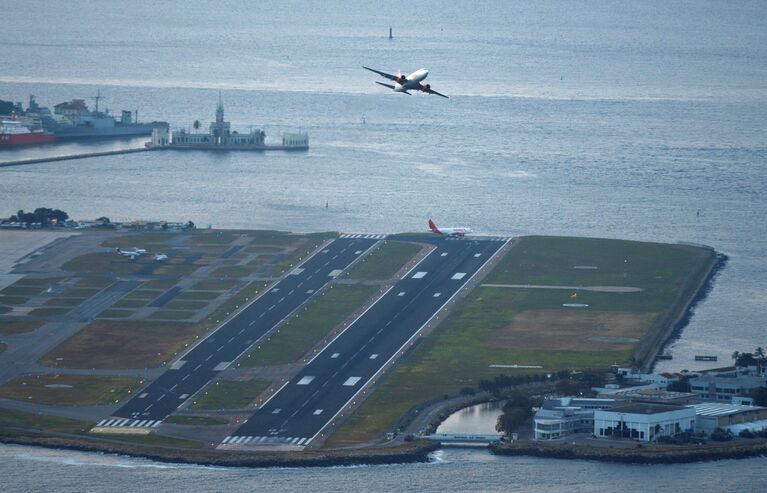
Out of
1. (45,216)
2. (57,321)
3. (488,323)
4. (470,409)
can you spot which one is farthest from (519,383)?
(45,216)

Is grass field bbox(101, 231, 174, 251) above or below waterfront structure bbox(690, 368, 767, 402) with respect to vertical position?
above

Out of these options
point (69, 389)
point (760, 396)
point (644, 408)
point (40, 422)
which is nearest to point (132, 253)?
point (69, 389)

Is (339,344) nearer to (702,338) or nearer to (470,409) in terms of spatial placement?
(470,409)

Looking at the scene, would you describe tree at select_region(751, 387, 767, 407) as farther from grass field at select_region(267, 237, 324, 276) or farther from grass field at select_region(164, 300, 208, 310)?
grass field at select_region(267, 237, 324, 276)

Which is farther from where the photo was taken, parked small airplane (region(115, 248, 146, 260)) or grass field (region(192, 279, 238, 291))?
parked small airplane (region(115, 248, 146, 260))

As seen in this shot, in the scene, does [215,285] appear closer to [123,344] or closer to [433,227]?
[123,344]

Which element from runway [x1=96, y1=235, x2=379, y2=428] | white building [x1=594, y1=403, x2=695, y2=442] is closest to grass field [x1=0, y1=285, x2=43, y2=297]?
runway [x1=96, y1=235, x2=379, y2=428]

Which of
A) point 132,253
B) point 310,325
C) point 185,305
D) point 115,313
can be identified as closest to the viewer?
point 310,325
